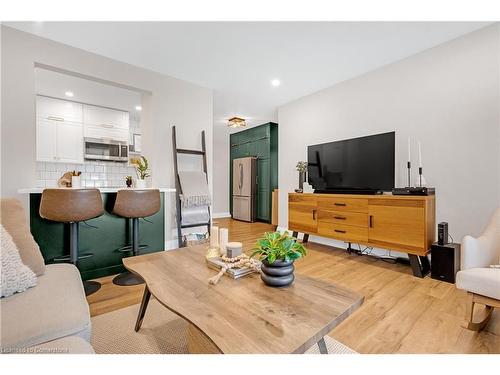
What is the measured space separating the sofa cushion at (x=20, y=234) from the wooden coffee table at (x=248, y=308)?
0.46m

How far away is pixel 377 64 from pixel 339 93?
2.02 feet

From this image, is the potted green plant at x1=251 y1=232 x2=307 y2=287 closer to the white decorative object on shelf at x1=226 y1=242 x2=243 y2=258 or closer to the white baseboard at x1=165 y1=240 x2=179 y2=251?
the white decorative object on shelf at x1=226 y1=242 x2=243 y2=258

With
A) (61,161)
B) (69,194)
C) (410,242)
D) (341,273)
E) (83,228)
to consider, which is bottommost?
(341,273)

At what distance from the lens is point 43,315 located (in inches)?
34.6

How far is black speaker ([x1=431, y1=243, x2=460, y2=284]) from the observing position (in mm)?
2107

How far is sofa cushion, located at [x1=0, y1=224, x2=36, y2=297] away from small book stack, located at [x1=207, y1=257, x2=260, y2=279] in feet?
2.72

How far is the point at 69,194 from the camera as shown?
1.89m

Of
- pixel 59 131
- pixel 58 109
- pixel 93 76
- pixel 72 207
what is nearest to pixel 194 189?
pixel 72 207

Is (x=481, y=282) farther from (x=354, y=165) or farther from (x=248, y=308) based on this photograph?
(x=354, y=165)

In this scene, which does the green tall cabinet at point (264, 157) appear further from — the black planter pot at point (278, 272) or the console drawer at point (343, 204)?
the black planter pot at point (278, 272)

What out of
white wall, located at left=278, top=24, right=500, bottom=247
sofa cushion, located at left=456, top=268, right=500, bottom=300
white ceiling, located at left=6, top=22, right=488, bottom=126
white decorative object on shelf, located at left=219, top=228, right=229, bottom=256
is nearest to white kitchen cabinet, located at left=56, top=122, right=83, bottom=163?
white ceiling, located at left=6, top=22, right=488, bottom=126

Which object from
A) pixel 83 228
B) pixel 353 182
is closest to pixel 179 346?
pixel 83 228

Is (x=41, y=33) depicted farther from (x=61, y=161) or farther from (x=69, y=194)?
(x=61, y=161)

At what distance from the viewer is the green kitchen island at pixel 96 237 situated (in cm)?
207
